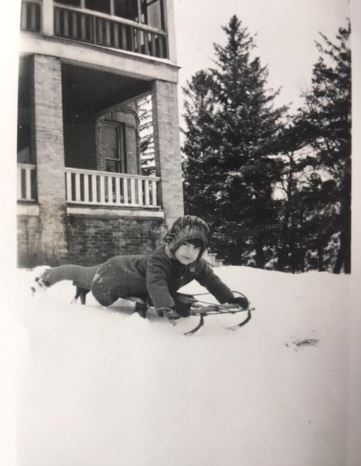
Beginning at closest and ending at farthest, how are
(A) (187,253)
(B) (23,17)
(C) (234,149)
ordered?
(B) (23,17), (A) (187,253), (C) (234,149)

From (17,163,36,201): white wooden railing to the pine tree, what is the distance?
410 millimetres

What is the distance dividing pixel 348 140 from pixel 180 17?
686 millimetres

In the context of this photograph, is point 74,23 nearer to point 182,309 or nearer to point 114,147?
point 114,147

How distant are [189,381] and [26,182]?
0.64m

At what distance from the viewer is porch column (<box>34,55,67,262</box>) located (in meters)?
1.27

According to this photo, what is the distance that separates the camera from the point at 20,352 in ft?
4.02

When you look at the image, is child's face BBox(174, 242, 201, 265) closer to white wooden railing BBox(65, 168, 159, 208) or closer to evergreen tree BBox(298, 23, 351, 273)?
white wooden railing BBox(65, 168, 159, 208)

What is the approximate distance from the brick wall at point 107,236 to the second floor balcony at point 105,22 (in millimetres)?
416

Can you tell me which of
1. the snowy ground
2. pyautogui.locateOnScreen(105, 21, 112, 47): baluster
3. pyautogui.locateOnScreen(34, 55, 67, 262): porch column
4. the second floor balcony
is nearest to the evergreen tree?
the snowy ground

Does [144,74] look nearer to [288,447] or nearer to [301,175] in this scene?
[301,175]

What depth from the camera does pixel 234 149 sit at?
1.61m

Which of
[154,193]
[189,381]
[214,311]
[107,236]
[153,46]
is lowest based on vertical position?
[189,381]

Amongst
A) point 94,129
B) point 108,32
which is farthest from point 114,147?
point 108,32

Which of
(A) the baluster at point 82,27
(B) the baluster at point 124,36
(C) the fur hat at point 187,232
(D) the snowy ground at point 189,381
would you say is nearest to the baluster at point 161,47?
(B) the baluster at point 124,36
